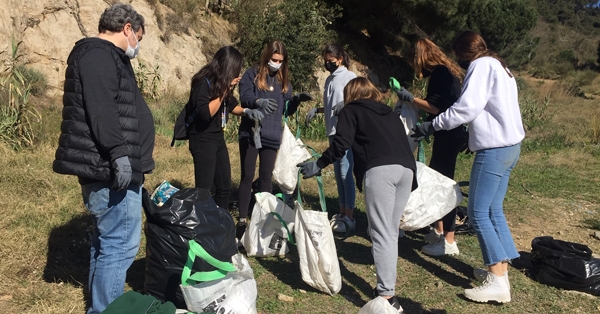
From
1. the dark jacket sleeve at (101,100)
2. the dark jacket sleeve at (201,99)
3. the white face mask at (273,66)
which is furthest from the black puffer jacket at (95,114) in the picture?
the white face mask at (273,66)

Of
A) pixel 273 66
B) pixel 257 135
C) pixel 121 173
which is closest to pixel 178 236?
pixel 121 173

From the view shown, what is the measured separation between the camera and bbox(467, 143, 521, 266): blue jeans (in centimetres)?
378

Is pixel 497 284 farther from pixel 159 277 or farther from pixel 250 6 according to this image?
pixel 250 6

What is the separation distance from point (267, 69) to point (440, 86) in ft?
4.95

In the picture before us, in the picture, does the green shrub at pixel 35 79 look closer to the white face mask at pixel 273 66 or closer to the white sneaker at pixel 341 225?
the white face mask at pixel 273 66

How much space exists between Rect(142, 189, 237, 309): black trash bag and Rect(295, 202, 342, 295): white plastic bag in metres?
0.52

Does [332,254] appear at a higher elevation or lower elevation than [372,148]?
lower

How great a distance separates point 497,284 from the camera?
390 centimetres

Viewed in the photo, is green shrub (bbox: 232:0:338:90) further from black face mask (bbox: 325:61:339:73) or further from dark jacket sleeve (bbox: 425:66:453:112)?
dark jacket sleeve (bbox: 425:66:453:112)

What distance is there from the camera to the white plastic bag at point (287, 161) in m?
4.80

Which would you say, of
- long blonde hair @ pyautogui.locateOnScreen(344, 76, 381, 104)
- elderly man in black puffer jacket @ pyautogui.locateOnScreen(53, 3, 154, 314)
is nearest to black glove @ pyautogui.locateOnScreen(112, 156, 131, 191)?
elderly man in black puffer jacket @ pyautogui.locateOnScreen(53, 3, 154, 314)

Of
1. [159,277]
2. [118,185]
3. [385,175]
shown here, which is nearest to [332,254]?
[385,175]

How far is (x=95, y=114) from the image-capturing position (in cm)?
282

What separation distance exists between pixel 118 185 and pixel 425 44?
9.06 feet
